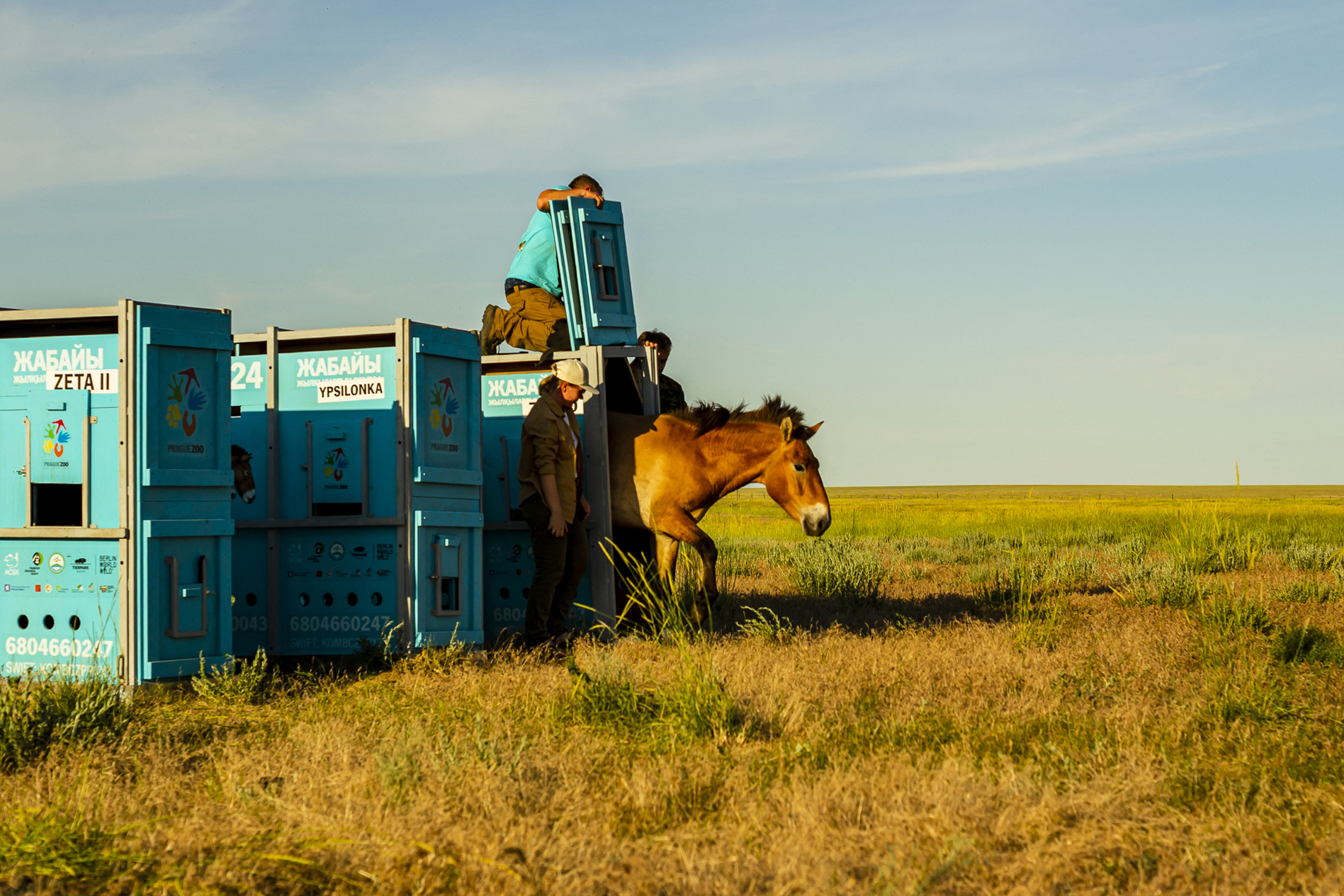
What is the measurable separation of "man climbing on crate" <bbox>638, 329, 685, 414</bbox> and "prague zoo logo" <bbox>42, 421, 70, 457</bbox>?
204 inches

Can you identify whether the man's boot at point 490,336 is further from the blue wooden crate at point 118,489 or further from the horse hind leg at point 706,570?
the blue wooden crate at point 118,489

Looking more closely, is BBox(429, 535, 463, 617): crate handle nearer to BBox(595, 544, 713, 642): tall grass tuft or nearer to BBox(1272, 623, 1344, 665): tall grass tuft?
BBox(595, 544, 713, 642): tall grass tuft

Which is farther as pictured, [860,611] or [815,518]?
[860,611]

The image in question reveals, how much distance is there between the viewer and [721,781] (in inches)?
199

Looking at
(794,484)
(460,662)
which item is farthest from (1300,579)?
(460,662)

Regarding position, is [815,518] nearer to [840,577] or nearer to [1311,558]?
[840,577]

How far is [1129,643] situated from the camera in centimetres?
930

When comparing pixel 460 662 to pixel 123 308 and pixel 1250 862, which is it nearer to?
pixel 123 308

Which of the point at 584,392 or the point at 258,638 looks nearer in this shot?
the point at 258,638

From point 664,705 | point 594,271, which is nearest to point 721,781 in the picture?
point 664,705

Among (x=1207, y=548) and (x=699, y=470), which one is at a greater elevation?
(x=699, y=470)

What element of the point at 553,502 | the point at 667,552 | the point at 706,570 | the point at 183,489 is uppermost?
A: the point at 183,489

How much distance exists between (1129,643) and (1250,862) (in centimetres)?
523

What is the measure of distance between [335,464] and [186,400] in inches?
55.3
